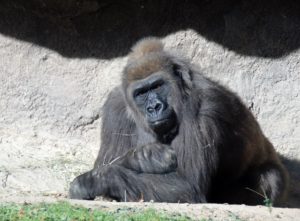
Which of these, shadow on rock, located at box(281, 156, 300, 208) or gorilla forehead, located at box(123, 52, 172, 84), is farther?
shadow on rock, located at box(281, 156, 300, 208)

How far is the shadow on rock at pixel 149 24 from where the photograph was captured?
31.5 feet

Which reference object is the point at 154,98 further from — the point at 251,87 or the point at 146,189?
the point at 251,87

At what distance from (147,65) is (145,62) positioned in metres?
0.05

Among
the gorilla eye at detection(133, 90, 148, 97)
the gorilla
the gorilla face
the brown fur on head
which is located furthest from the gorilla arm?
the brown fur on head

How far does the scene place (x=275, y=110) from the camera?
970 cm

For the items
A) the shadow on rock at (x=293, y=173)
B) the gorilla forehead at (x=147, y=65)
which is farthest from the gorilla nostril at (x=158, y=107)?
the shadow on rock at (x=293, y=173)

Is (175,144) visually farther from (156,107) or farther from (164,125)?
(156,107)

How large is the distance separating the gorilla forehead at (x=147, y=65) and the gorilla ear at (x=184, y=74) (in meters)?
0.10

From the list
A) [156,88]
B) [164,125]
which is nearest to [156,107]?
[164,125]

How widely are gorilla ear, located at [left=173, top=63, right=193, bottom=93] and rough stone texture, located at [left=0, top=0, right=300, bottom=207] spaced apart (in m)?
1.51

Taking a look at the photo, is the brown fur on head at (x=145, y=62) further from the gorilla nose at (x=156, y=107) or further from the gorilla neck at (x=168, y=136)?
the gorilla neck at (x=168, y=136)

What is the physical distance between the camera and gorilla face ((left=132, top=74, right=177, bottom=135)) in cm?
776

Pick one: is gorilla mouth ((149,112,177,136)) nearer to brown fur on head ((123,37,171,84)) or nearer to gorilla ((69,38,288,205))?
gorilla ((69,38,288,205))

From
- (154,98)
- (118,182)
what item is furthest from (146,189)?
(154,98)
